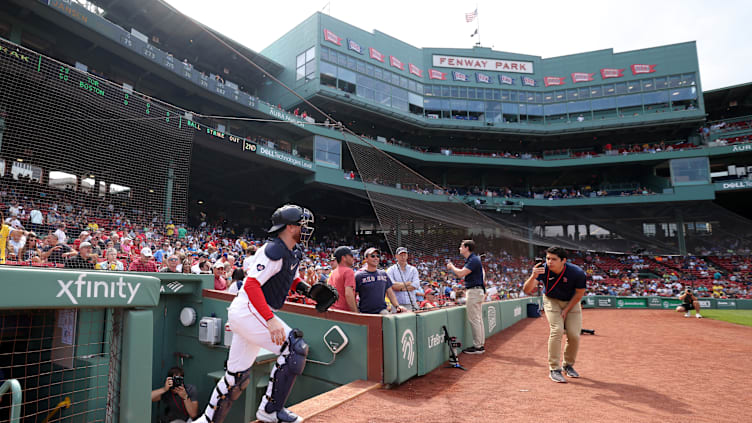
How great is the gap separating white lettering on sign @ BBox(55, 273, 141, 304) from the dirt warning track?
184 centimetres

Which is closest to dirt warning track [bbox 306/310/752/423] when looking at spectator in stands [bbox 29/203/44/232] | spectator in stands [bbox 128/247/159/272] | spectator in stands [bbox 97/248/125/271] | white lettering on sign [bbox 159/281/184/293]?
white lettering on sign [bbox 159/281/184/293]

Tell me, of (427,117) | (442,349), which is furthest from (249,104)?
(442,349)

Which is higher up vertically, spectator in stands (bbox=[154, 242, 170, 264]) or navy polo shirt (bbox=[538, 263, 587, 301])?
spectator in stands (bbox=[154, 242, 170, 264])

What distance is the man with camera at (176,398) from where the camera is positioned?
4.49m

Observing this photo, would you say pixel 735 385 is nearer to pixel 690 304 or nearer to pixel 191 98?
pixel 690 304

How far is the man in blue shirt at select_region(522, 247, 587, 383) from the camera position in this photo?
16.1 ft

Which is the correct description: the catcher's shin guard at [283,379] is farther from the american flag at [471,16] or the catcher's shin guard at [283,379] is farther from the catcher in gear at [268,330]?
the american flag at [471,16]

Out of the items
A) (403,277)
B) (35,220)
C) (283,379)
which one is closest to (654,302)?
(403,277)

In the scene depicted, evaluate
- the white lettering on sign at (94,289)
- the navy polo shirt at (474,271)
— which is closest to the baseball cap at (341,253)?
the navy polo shirt at (474,271)

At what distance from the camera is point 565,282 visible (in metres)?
4.99

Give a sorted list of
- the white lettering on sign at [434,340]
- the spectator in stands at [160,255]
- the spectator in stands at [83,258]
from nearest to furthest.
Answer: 1. the white lettering on sign at [434,340]
2. the spectator in stands at [83,258]
3. the spectator in stands at [160,255]

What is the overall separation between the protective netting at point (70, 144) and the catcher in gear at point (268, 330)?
764 centimetres

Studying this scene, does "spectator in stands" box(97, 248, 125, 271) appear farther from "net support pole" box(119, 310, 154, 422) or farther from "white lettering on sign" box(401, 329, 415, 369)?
"net support pole" box(119, 310, 154, 422)

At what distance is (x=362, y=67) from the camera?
31.1 metres
